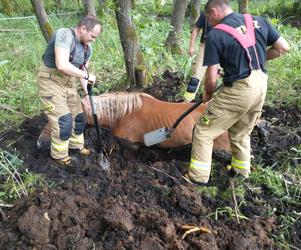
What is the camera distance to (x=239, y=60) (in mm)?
3455

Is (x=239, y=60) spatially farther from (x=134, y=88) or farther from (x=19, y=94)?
(x=19, y=94)

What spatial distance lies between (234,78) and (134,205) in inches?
60.2

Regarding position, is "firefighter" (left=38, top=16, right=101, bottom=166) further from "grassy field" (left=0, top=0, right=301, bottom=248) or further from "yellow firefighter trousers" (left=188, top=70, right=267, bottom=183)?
"yellow firefighter trousers" (left=188, top=70, right=267, bottom=183)

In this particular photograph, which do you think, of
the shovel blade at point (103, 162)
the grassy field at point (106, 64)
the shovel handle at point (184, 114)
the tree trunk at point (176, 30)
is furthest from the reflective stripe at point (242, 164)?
the tree trunk at point (176, 30)

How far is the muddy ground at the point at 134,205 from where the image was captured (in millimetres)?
2895

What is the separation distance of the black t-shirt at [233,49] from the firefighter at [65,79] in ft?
3.97

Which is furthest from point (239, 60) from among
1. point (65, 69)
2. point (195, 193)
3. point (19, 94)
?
point (19, 94)

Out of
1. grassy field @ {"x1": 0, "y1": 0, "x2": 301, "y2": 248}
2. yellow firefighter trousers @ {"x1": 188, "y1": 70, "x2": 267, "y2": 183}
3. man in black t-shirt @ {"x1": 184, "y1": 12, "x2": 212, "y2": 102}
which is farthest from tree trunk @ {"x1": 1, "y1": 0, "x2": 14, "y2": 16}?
yellow firefighter trousers @ {"x1": 188, "y1": 70, "x2": 267, "y2": 183}

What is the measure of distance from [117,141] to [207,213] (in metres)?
1.85

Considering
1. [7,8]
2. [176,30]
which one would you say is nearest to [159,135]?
[176,30]

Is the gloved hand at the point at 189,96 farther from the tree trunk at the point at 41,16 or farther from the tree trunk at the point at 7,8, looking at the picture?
the tree trunk at the point at 7,8

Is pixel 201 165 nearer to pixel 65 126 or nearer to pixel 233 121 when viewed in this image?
pixel 233 121

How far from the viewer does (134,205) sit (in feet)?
10.8

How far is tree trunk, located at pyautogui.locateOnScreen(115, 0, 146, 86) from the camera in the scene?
5344 millimetres
